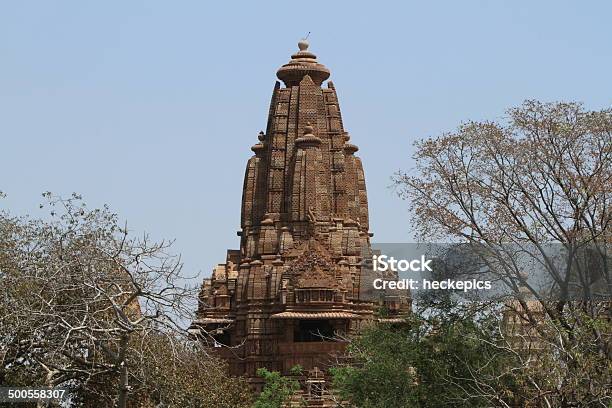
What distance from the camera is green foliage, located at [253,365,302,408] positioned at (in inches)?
2101

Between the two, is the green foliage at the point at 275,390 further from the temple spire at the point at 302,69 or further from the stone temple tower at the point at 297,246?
the temple spire at the point at 302,69

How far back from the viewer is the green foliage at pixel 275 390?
53375mm

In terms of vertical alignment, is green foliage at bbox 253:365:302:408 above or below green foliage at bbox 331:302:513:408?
above

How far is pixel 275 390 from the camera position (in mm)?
56062

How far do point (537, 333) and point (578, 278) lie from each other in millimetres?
1914

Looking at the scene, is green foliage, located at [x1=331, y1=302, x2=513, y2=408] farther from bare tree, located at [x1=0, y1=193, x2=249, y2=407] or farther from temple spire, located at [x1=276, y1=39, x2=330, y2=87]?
temple spire, located at [x1=276, y1=39, x2=330, y2=87]

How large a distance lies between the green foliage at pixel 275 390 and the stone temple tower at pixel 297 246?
11.7 feet

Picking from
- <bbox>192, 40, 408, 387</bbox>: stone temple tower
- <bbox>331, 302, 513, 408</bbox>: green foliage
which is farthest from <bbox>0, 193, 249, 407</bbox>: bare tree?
<bbox>192, 40, 408, 387</bbox>: stone temple tower

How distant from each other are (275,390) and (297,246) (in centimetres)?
1345

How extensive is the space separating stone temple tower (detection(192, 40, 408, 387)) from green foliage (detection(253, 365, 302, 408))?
356 cm

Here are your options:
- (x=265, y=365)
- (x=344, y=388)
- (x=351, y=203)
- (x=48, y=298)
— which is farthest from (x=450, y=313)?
(x=351, y=203)

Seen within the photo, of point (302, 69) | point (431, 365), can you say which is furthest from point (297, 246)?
point (431, 365)

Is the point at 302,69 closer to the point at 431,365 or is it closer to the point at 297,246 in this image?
the point at 297,246

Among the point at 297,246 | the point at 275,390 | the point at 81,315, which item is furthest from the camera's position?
the point at 297,246
